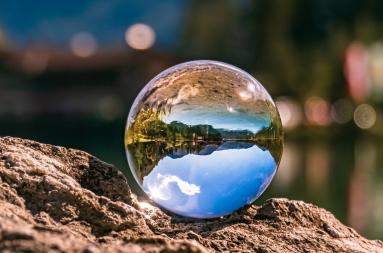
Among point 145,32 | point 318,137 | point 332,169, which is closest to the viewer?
point 332,169

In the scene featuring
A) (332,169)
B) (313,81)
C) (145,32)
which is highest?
(145,32)

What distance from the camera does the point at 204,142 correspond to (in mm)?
3633

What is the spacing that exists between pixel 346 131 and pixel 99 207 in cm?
6980

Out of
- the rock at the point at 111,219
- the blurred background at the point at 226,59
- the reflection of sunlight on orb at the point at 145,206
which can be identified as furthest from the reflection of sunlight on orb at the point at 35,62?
the rock at the point at 111,219

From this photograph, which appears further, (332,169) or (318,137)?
(318,137)

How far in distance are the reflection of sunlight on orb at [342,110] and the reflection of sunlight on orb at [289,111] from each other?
3211mm

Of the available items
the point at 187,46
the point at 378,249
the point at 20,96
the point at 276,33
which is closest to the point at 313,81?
the point at 276,33

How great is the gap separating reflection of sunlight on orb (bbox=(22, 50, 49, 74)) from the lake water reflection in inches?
3137

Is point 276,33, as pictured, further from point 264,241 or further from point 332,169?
point 264,241

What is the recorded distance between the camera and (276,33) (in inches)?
3204

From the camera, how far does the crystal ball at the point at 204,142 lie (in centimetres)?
355

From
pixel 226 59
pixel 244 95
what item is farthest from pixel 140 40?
pixel 244 95

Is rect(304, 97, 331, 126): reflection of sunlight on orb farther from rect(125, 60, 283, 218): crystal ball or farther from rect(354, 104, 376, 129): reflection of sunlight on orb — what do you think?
rect(125, 60, 283, 218): crystal ball

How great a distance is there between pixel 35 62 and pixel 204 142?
8213cm
